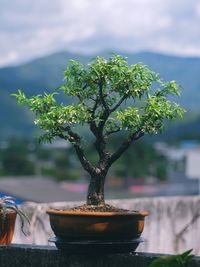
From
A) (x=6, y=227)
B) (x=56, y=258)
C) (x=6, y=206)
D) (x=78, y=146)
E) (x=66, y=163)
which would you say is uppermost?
(x=66, y=163)

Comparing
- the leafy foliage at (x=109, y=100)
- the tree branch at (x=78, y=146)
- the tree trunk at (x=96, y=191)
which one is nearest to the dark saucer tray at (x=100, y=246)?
the tree trunk at (x=96, y=191)

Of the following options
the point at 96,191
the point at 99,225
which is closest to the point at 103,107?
the point at 96,191

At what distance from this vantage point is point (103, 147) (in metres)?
5.18

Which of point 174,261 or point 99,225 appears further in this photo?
point 99,225

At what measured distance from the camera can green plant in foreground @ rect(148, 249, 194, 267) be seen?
4055mm

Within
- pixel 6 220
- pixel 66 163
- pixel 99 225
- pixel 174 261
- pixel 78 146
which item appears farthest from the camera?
pixel 66 163

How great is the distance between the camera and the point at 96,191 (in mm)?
5164

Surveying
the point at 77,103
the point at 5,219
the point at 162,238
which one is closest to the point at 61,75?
the point at 77,103

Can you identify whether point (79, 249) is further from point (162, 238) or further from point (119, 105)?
point (162, 238)

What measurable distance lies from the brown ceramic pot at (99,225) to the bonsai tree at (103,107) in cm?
32

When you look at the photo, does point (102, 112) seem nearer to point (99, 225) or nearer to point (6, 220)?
point (99, 225)

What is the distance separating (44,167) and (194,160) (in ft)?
209

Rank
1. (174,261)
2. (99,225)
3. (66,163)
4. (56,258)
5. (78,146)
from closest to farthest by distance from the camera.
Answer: (174,261)
(99,225)
(56,258)
(78,146)
(66,163)

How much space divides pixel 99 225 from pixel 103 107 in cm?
73
